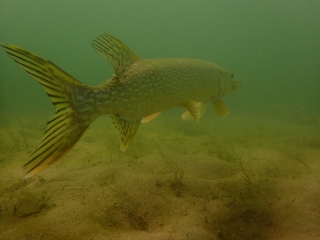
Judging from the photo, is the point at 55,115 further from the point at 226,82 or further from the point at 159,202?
the point at 226,82

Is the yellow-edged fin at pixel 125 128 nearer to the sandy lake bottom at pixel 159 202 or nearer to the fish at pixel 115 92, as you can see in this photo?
the fish at pixel 115 92

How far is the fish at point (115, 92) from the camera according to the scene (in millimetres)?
2021

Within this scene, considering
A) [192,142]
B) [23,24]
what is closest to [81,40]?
[23,24]

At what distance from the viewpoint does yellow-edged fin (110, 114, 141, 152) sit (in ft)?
9.65

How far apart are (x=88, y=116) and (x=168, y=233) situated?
164 centimetres

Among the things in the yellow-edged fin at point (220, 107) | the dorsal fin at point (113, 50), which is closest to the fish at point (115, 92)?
the dorsal fin at point (113, 50)

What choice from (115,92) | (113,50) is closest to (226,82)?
(113,50)

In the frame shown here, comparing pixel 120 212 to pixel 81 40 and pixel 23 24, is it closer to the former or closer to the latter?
pixel 23 24

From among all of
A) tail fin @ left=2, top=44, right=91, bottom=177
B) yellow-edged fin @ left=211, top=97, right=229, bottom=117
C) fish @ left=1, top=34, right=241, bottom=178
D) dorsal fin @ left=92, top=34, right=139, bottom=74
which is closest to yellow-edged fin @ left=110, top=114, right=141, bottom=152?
fish @ left=1, top=34, right=241, bottom=178

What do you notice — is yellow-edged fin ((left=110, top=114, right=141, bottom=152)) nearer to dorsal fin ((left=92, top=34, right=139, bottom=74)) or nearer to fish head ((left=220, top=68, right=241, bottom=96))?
dorsal fin ((left=92, top=34, right=139, bottom=74))

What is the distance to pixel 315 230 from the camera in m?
2.51

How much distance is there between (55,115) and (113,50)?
1284 mm

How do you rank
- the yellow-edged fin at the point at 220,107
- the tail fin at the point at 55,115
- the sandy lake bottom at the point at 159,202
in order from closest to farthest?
the tail fin at the point at 55,115, the sandy lake bottom at the point at 159,202, the yellow-edged fin at the point at 220,107

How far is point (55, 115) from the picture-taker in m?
2.19
